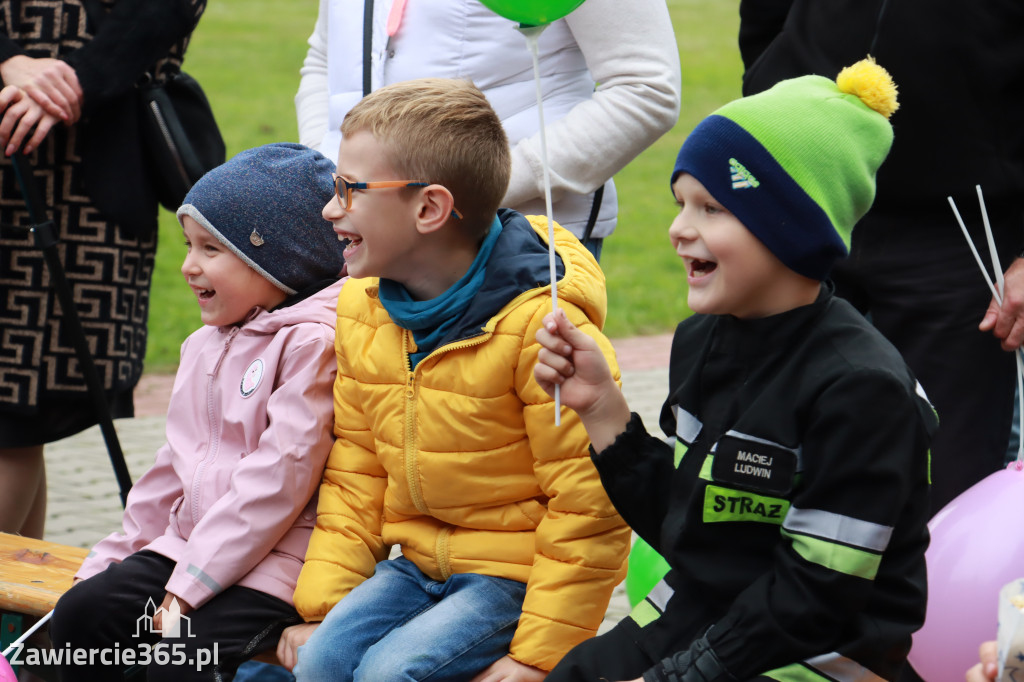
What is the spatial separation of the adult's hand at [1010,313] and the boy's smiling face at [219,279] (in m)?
1.71

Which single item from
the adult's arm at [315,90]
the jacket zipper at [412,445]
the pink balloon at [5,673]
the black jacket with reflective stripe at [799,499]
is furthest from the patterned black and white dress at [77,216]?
the black jacket with reflective stripe at [799,499]

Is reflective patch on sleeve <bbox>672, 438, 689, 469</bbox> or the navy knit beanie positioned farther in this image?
the navy knit beanie

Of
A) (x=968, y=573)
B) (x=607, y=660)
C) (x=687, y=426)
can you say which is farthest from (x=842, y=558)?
(x=968, y=573)

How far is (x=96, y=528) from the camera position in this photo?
520 centimetres

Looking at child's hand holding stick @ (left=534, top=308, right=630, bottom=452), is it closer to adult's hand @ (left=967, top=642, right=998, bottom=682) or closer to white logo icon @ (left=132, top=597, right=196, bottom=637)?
adult's hand @ (left=967, top=642, right=998, bottom=682)

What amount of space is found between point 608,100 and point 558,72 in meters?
0.19

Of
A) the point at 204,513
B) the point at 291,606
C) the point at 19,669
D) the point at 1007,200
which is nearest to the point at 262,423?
the point at 204,513

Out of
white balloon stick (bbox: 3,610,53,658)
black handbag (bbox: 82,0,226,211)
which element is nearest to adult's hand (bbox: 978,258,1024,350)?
black handbag (bbox: 82,0,226,211)

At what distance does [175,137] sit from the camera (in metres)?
3.66

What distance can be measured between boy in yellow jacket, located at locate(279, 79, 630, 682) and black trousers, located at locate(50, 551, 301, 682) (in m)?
0.09

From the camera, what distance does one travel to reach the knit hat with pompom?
2.12 meters

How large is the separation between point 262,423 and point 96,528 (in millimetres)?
2634

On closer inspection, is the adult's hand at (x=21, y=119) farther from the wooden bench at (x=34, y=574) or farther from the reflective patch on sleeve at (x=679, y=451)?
the reflective patch on sleeve at (x=679, y=451)

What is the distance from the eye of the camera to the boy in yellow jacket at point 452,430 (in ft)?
8.29
